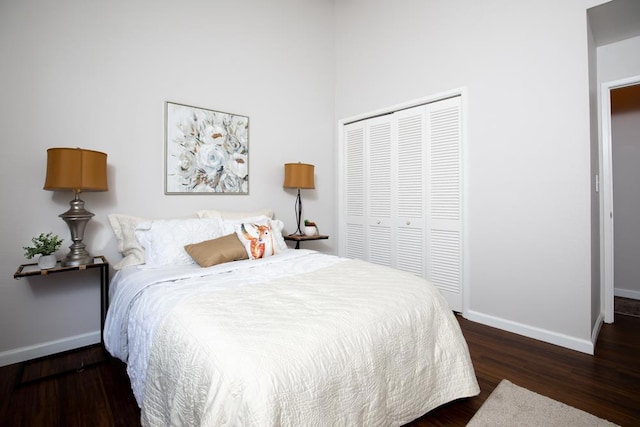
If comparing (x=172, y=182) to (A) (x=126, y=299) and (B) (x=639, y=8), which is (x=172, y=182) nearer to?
(A) (x=126, y=299)

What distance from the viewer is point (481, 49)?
104 inches

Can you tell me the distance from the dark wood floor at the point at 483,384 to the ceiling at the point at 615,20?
243 cm

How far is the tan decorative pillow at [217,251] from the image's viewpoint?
211cm

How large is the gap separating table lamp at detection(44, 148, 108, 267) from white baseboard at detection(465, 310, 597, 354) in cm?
312

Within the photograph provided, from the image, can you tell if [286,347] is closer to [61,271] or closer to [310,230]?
[61,271]

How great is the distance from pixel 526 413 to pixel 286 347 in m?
1.38

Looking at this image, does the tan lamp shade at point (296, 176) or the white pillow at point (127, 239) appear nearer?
the white pillow at point (127, 239)

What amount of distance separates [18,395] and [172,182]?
5.48 feet

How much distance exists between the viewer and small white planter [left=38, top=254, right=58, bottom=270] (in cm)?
187

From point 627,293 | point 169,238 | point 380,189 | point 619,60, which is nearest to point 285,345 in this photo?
point 169,238

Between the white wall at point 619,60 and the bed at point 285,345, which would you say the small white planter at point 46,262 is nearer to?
the bed at point 285,345

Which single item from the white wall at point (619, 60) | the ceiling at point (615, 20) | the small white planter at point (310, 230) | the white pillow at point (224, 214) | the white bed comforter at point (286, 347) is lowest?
the white bed comforter at point (286, 347)

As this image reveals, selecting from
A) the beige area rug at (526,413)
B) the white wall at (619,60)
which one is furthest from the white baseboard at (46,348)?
the white wall at (619,60)

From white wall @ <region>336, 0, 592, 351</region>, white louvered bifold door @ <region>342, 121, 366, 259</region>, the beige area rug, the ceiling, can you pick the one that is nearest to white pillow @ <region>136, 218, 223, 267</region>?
white louvered bifold door @ <region>342, 121, 366, 259</region>
